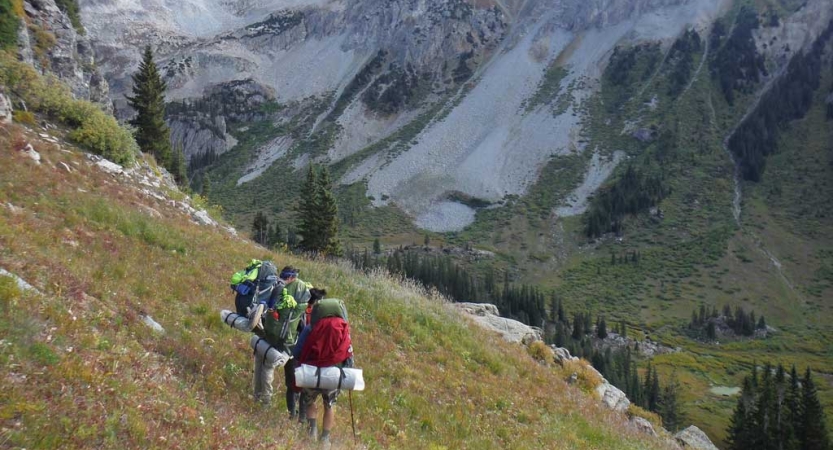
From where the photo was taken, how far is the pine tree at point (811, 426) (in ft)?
120

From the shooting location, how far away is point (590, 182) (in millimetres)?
109625

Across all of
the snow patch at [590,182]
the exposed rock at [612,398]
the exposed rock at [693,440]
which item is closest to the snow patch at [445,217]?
the snow patch at [590,182]

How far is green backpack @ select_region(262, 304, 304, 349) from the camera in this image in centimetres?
685

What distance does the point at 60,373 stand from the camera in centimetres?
462

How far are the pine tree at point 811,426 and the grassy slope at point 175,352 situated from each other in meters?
35.8

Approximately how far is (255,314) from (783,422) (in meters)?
47.5

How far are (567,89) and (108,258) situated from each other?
137 meters

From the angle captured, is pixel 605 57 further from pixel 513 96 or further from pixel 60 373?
pixel 60 373

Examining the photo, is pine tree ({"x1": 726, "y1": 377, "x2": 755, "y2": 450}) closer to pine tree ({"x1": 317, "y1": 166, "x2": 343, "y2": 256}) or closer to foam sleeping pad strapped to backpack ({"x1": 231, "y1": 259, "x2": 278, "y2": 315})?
pine tree ({"x1": 317, "y1": 166, "x2": 343, "y2": 256})

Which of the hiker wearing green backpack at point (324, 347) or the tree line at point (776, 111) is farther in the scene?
the tree line at point (776, 111)

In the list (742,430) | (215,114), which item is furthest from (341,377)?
(215,114)

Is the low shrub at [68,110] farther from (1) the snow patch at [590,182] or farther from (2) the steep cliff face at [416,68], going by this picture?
(1) the snow patch at [590,182]

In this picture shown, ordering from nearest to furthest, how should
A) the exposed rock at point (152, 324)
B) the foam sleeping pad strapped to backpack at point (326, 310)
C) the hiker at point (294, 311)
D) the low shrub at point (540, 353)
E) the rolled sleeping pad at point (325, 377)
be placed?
1. the rolled sleeping pad at point (325, 377)
2. the foam sleeping pad strapped to backpack at point (326, 310)
3. the hiker at point (294, 311)
4. the exposed rock at point (152, 324)
5. the low shrub at point (540, 353)

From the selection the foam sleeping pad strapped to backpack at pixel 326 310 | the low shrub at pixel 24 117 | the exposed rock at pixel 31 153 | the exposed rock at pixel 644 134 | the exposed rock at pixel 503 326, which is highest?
the exposed rock at pixel 644 134
